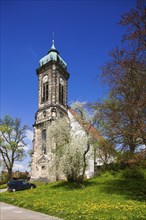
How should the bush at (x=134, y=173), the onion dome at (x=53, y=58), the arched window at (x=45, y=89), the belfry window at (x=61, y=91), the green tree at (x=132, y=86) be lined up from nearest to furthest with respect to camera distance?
the green tree at (x=132, y=86) < the bush at (x=134, y=173) < the arched window at (x=45, y=89) < the belfry window at (x=61, y=91) < the onion dome at (x=53, y=58)

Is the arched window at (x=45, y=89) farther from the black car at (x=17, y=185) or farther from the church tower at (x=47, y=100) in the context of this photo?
the black car at (x=17, y=185)

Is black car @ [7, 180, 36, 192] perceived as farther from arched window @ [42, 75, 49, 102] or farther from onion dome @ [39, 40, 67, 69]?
onion dome @ [39, 40, 67, 69]

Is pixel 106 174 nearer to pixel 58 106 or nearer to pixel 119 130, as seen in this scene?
pixel 119 130

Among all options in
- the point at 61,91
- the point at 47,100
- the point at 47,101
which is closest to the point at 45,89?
the point at 47,100

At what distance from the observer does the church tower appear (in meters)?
42.3

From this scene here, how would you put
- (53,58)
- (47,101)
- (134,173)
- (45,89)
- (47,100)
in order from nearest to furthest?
(134,173)
(47,101)
(47,100)
(45,89)
(53,58)

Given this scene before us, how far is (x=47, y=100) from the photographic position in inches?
1806

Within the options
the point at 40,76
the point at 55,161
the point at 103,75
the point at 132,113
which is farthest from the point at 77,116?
the point at 40,76

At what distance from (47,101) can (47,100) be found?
0.83ft

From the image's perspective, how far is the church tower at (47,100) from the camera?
→ 42.3 m

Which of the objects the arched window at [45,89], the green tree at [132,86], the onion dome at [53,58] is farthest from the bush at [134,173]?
the onion dome at [53,58]

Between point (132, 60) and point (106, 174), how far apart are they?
19017mm

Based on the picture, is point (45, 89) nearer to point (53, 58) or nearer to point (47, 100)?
point (47, 100)

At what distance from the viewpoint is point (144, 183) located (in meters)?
23.4
